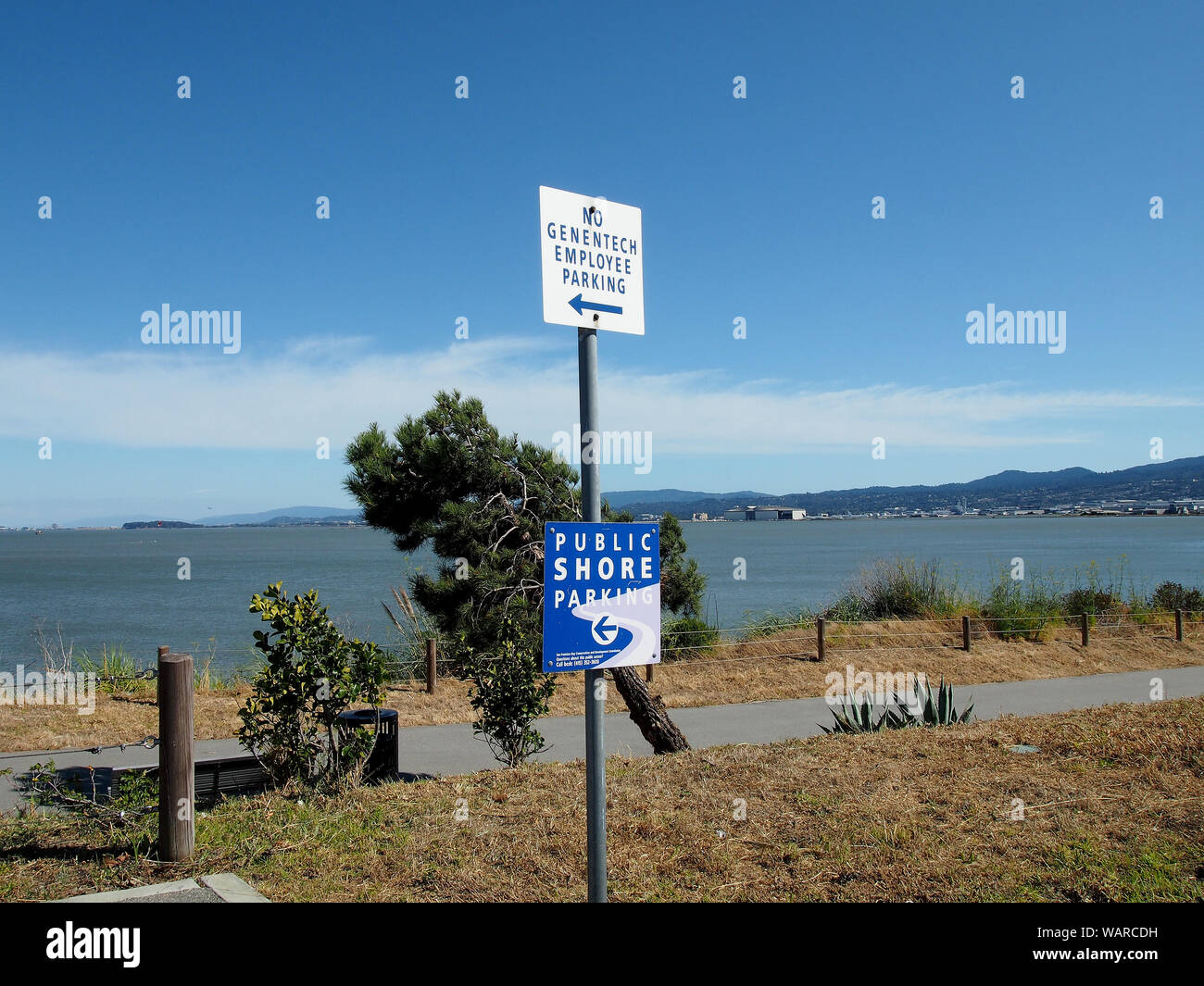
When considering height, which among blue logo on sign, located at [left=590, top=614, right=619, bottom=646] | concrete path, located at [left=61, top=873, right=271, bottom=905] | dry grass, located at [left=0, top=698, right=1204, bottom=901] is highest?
blue logo on sign, located at [left=590, top=614, right=619, bottom=646]

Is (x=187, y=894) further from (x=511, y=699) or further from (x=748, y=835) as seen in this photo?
(x=511, y=699)

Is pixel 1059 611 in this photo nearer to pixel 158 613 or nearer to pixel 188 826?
pixel 188 826

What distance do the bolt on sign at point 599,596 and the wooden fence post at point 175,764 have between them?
265 centimetres

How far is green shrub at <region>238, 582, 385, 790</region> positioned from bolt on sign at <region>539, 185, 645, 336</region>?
3.20 metres

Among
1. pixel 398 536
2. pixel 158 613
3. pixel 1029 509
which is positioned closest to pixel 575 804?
pixel 398 536

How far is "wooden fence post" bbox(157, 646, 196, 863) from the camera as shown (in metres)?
4.52

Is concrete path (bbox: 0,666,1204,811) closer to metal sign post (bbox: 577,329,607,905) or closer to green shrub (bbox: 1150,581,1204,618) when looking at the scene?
metal sign post (bbox: 577,329,607,905)

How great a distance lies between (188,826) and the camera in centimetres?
457

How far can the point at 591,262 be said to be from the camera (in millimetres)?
3129

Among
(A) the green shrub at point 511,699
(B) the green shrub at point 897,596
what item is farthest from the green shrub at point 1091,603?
(A) the green shrub at point 511,699

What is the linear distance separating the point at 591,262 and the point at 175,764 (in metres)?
3.43

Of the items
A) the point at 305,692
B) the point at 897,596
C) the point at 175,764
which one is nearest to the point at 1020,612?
the point at 897,596

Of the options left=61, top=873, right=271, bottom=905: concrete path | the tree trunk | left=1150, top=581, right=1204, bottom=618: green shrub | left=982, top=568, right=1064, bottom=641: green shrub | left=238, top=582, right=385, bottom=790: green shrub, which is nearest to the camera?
left=61, top=873, right=271, bottom=905: concrete path

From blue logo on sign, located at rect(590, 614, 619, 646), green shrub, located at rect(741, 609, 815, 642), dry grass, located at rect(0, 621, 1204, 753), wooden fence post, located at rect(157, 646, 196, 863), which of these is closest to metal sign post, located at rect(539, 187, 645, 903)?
blue logo on sign, located at rect(590, 614, 619, 646)
